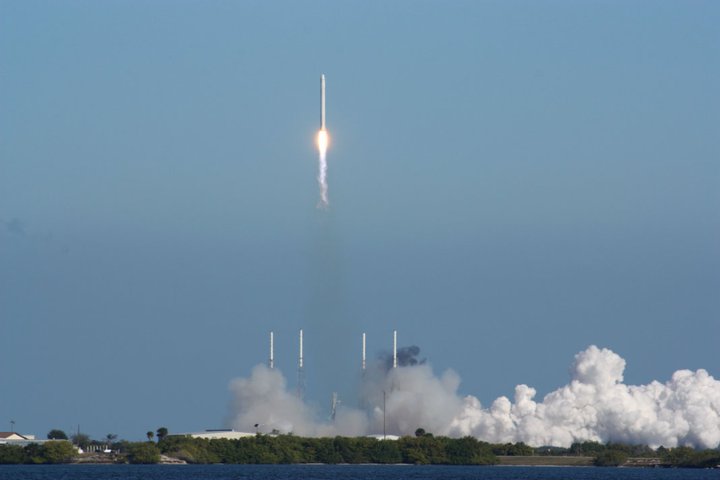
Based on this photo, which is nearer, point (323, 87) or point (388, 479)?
point (323, 87)

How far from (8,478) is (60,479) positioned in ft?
18.2

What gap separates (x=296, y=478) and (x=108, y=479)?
18.6 meters

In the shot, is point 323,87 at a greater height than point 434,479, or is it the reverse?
point 323,87

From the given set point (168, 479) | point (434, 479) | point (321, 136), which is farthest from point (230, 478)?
point (321, 136)

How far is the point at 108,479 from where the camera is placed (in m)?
193

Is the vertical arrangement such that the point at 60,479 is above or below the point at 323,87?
below

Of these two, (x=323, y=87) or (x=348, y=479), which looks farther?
(x=348, y=479)

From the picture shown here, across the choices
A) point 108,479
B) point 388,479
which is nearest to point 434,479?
point 388,479

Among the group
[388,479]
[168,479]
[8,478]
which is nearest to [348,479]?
[388,479]

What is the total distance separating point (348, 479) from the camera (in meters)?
198

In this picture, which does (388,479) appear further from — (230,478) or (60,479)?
(60,479)

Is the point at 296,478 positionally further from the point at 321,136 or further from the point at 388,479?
the point at 321,136

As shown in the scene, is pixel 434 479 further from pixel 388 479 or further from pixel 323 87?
pixel 323 87

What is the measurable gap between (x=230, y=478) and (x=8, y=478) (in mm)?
22163
